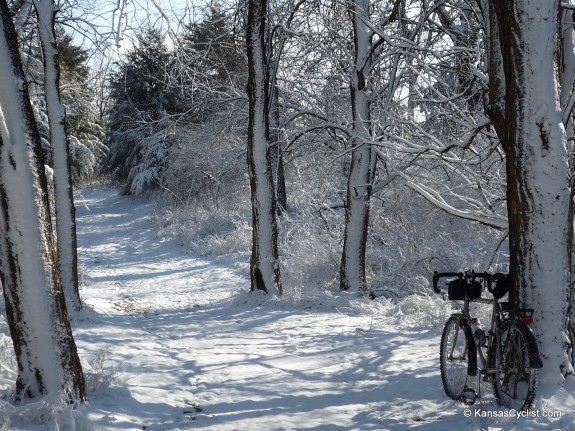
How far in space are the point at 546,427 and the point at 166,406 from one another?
2.96 metres

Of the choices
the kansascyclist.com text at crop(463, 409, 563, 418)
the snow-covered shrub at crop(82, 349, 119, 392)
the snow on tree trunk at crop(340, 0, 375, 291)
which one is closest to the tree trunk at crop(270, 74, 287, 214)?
the snow on tree trunk at crop(340, 0, 375, 291)

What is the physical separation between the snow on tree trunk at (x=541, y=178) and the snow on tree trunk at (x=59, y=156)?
20.2ft

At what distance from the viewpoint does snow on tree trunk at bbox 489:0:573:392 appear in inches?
154

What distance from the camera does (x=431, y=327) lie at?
268 inches

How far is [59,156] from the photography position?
309 inches

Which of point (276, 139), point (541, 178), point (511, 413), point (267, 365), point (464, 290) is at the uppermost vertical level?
point (276, 139)

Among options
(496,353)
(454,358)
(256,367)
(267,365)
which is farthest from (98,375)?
(496,353)

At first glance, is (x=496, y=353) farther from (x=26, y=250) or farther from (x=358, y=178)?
(x=358, y=178)

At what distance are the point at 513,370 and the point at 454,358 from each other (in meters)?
0.61

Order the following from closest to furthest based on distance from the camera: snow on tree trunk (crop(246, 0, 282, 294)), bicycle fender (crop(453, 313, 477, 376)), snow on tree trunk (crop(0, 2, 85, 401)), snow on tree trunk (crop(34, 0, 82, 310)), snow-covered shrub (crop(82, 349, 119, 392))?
1. snow on tree trunk (crop(0, 2, 85, 401))
2. bicycle fender (crop(453, 313, 477, 376))
3. snow-covered shrub (crop(82, 349, 119, 392))
4. snow on tree trunk (crop(34, 0, 82, 310))
5. snow on tree trunk (crop(246, 0, 282, 294))

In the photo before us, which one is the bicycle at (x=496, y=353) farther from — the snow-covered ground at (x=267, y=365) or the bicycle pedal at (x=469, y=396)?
the snow-covered ground at (x=267, y=365)

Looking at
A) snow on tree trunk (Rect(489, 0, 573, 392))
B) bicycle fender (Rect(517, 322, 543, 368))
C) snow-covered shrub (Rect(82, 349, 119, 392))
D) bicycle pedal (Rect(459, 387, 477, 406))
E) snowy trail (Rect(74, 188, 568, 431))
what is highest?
snow on tree trunk (Rect(489, 0, 573, 392))

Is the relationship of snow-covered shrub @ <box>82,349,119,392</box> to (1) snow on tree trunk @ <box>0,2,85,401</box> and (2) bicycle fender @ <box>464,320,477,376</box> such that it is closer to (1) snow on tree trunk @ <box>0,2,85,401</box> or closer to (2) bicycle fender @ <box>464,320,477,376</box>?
(1) snow on tree trunk @ <box>0,2,85,401</box>

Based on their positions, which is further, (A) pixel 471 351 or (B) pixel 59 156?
(B) pixel 59 156
